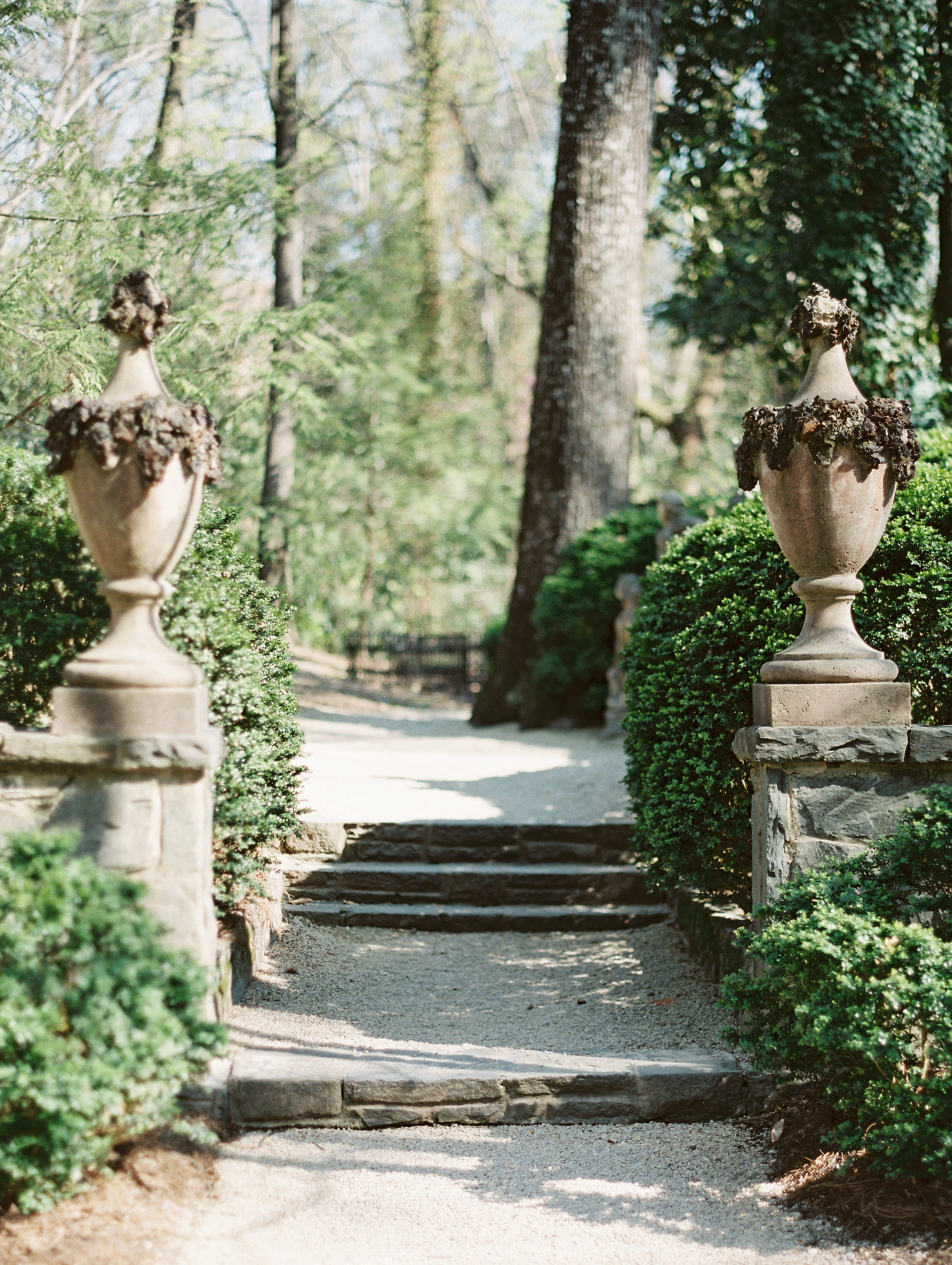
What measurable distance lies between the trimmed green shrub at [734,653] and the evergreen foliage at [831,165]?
516 centimetres

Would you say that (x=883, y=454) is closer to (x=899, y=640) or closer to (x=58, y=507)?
(x=899, y=640)

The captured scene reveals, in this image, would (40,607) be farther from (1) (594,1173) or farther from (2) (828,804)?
(2) (828,804)

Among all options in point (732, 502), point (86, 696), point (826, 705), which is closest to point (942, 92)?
point (732, 502)

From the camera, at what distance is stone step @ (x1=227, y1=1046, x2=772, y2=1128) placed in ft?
10.7

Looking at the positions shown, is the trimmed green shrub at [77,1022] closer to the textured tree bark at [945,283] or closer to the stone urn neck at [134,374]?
the stone urn neck at [134,374]

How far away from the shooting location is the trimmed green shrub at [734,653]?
4105mm

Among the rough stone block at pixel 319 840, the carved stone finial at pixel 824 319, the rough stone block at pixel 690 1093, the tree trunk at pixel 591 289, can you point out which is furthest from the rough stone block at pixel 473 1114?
the tree trunk at pixel 591 289

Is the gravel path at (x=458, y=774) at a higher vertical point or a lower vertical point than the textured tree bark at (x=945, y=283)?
lower

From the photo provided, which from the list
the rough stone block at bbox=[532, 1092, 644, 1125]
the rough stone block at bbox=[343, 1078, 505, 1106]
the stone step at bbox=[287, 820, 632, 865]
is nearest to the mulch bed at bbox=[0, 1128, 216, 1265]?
the rough stone block at bbox=[343, 1078, 505, 1106]

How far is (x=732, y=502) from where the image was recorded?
8578 mm

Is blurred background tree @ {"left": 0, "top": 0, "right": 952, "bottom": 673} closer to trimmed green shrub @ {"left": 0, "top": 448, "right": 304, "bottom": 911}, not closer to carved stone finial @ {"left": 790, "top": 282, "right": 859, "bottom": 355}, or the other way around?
trimmed green shrub @ {"left": 0, "top": 448, "right": 304, "bottom": 911}

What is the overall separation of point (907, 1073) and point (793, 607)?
6.37ft

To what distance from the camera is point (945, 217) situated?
10.3 m

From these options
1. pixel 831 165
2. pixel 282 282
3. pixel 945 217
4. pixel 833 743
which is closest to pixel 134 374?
pixel 833 743
